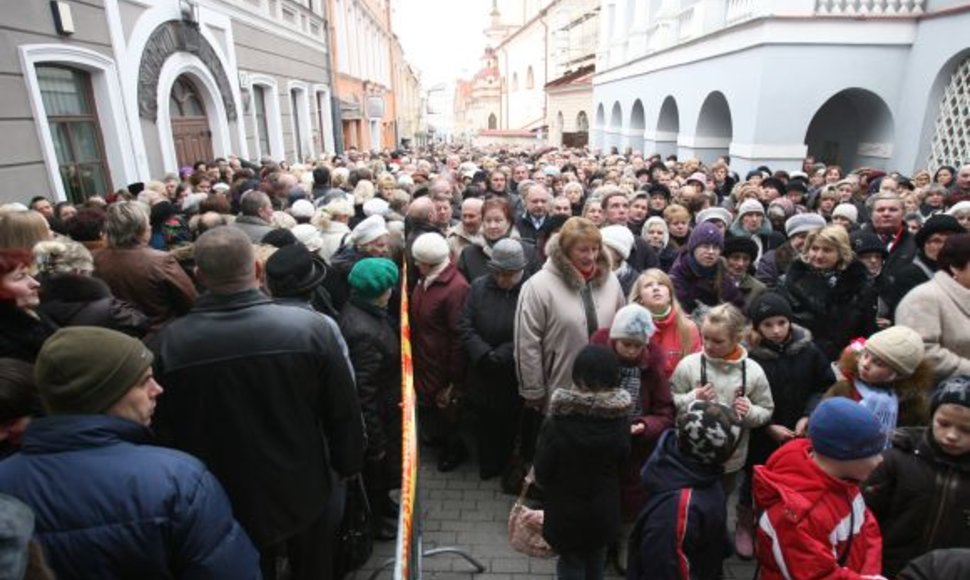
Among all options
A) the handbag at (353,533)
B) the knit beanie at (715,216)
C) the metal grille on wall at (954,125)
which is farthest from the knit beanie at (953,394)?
the metal grille on wall at (954,125)

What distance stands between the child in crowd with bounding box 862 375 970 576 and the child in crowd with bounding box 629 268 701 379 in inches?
49.4

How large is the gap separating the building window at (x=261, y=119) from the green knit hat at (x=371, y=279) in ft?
39.7

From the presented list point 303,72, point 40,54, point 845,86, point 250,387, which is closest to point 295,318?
point 250,387

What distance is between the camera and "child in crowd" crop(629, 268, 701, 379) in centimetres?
347

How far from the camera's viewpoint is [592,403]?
2.56m

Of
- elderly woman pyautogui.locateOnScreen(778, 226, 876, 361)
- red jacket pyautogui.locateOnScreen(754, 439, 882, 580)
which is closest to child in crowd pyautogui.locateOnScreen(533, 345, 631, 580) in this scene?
red jacket pyautogui.locateOnScreen(754, 439, 882, 580)

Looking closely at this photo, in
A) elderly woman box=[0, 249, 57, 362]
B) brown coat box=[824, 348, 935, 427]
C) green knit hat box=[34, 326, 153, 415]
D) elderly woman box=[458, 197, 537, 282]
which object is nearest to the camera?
green knit hat box=[34, 326, 153, 415]

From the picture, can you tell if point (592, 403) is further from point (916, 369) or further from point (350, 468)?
point (916, 369)

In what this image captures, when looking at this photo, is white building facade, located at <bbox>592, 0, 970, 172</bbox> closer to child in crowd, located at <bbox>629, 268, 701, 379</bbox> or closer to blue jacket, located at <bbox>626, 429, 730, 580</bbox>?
child in crowd, located at <bbox>629, 268, 701, 379</bbox>

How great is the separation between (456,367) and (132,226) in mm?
2341

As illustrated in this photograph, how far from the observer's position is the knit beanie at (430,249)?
162 inches

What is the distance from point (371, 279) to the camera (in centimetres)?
334

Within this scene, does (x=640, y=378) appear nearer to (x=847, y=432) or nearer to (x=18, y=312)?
(x=847, y=432)

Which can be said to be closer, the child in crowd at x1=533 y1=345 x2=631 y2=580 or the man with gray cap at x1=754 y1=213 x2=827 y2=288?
the child in crowd at x1=533 y1=345 x2=631 y2=580
